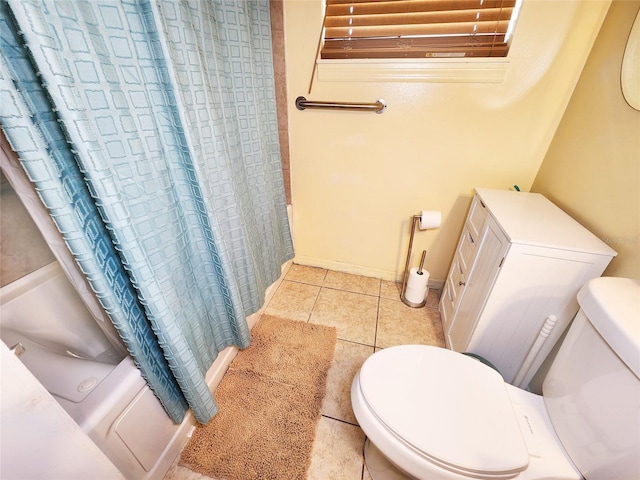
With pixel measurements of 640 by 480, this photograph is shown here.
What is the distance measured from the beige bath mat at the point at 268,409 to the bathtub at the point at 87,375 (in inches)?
5.6

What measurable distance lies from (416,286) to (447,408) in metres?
0.95

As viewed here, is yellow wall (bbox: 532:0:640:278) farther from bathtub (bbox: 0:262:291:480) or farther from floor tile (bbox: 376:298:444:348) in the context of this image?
bathtub (bbox: 0:262:291:480)

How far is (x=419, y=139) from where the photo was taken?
1.45 meters

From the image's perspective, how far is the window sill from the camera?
1225mm

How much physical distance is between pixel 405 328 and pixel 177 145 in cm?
145

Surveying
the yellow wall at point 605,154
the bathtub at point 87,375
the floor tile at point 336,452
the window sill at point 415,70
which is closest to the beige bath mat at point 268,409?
the floor tile at point 336,452

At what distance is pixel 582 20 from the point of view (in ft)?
3.53

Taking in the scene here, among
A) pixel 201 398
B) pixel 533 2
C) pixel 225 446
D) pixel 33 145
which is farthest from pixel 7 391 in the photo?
pixel 533 2

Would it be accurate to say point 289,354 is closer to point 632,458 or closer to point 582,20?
point 632,458

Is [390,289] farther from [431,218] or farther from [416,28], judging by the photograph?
[416,28]

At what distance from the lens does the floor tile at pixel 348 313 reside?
1.52 m

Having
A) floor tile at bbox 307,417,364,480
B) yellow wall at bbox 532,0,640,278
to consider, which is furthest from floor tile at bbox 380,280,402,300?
yellow wall at bbox 532,0,640,278

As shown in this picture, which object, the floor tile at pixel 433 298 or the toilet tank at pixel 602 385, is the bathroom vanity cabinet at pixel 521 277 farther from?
the floor tile at pixel 433 298

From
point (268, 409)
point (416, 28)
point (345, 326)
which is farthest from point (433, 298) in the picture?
point (416, 28)
